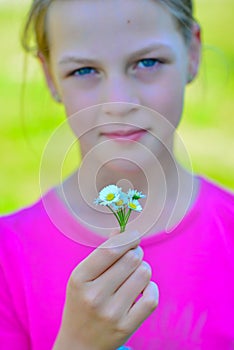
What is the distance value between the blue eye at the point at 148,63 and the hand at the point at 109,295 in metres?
0.31

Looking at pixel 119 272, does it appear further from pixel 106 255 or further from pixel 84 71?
pixel 84 71

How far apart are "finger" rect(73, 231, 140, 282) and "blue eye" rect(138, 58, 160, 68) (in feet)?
1.05

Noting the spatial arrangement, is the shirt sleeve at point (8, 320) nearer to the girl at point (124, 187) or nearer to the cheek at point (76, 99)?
the girl at point (124, 187)

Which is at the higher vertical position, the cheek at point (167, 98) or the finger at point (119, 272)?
the cheek at point (167, 98)

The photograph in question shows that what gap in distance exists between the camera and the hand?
0.81 metres

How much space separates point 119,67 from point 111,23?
2.5 inches

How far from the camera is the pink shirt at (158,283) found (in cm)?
104

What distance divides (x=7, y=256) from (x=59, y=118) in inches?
51.6

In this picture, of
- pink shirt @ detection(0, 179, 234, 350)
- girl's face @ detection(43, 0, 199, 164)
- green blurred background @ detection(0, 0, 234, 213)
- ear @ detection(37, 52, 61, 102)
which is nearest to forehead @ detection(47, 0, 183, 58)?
girl's face @ detection(43, 0, 199, 164)

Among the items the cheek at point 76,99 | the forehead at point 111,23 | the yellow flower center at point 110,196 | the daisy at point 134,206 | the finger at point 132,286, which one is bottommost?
the finger at point 132,286

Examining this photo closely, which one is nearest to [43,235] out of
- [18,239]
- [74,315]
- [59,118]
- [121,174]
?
[18,239]

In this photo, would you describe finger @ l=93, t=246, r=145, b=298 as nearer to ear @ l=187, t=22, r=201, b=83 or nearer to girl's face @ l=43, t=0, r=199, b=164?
girl's face @ l=43, t=0, r=199, b=164

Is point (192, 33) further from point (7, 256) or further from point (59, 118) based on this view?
point (59, 118)

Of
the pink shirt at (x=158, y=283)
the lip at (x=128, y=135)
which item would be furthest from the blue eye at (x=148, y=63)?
the pink shirt at (x=158, y=283)
